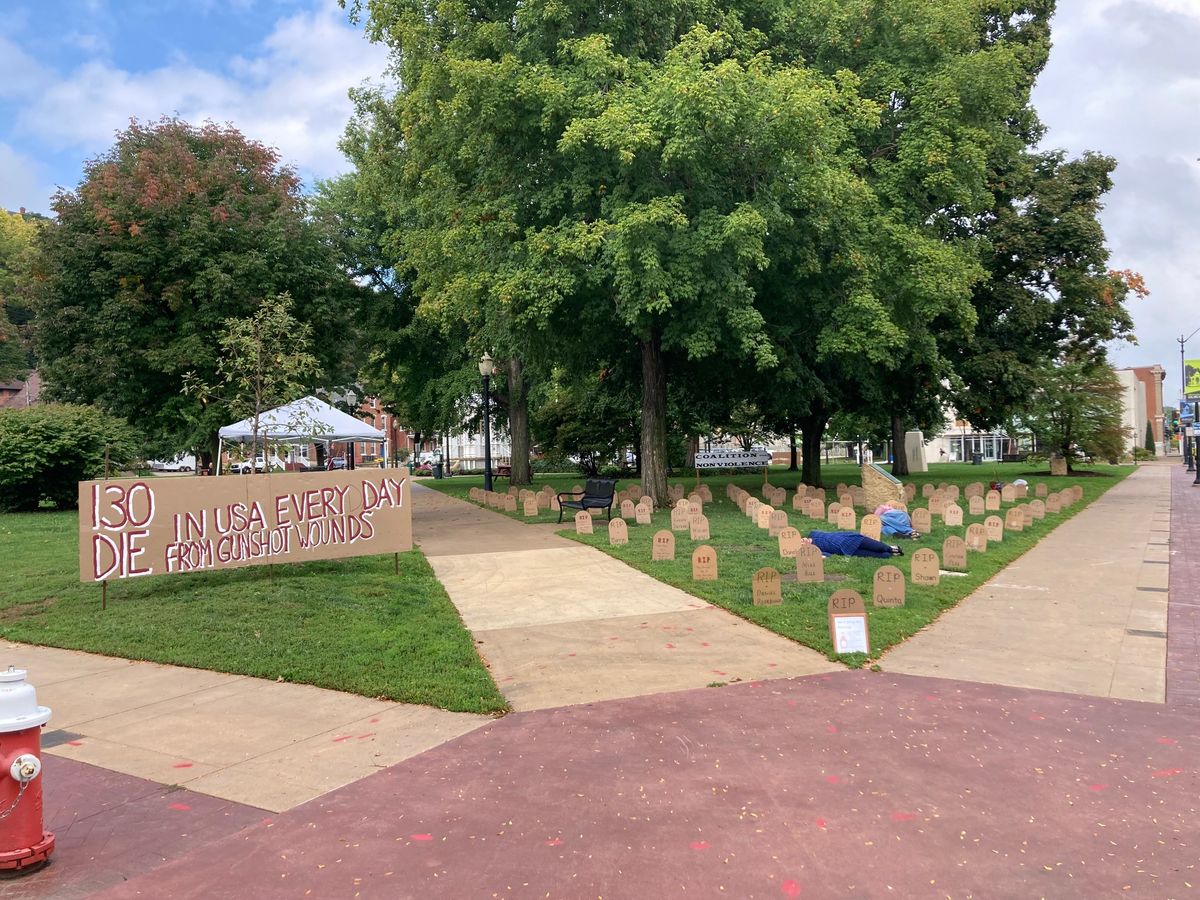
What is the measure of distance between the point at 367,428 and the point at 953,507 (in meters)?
12.6

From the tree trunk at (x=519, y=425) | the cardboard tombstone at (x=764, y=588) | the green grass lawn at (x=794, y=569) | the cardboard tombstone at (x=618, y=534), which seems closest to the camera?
the green grass lawn at (x=794, y=569)

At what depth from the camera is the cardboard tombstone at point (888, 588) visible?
8828mm

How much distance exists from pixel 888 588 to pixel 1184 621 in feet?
9.88

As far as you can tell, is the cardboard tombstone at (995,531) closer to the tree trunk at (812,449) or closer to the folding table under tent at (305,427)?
the folding table under tent at (305,427)

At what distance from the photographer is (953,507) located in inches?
645

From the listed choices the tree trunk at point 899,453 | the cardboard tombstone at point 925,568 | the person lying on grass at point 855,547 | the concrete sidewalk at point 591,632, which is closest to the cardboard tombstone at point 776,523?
the person lying on grass at point 855,547

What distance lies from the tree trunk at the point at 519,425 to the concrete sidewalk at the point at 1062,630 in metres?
21.8

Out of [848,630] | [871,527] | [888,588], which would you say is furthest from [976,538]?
[848,630]

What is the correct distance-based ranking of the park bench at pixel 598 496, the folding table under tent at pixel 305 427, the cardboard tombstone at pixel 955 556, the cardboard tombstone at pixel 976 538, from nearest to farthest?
the cardboard tombstone at pixel 955 556 < the cardboard tombstone at pixel 976 538 < the folding table under tent at pixel 305 427 < the park bench at pixel 598 496

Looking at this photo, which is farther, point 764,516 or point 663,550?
point 764,516

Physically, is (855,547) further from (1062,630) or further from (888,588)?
(1062,630)

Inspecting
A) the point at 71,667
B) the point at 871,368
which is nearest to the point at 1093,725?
the point at 71,667

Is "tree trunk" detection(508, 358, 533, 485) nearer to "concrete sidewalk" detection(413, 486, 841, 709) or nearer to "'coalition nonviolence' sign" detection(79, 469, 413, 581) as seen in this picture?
"concrete sidewalk" detection(413, 486, 841, 709)

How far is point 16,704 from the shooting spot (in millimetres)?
3613
